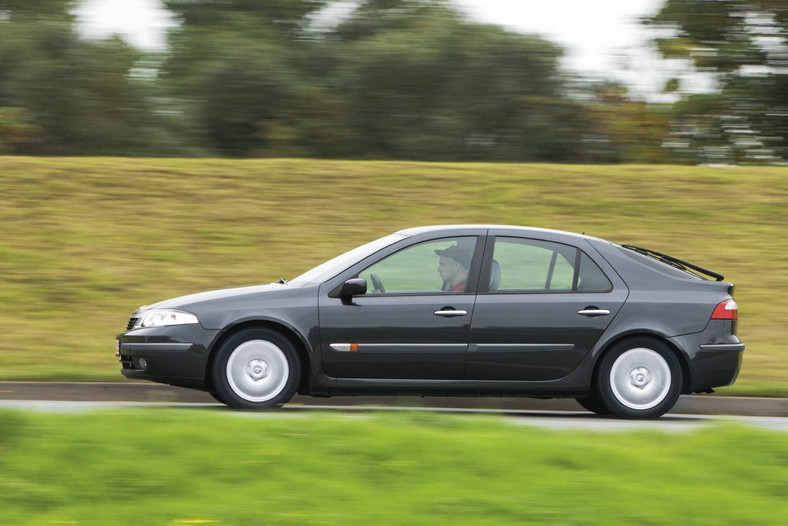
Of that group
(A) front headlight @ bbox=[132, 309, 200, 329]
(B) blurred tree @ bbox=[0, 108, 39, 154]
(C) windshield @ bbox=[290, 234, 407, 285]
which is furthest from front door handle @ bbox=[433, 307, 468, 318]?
(B) blurred tree @ bbox=[0, 108, 39, 154]

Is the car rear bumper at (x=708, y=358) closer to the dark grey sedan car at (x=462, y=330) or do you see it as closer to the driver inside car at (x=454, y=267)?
the dark grey sedan car at (x=462, y=330)

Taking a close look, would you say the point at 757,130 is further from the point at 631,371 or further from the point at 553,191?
the point at 631,371

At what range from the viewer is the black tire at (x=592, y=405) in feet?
30.1

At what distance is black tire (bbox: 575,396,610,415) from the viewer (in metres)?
9.18

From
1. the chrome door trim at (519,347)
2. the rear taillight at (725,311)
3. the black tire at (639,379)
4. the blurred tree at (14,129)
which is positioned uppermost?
the blurred tree at (14,129)

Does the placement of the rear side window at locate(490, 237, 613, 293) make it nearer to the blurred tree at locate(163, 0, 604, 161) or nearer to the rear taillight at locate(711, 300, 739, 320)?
the rear taillight at locate(711, 300, 739, 320)

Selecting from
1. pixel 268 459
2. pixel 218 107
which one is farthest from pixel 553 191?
pixel 268 459

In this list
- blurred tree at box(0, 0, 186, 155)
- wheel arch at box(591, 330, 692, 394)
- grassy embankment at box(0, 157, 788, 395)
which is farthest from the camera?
blurred tree at box(0, 0, 186, 155)

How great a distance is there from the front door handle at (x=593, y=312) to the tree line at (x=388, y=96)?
1669cm

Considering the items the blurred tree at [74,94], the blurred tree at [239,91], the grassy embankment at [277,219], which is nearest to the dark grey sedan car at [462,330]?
the grassy embankment at [277,219]

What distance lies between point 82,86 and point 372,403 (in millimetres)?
17800

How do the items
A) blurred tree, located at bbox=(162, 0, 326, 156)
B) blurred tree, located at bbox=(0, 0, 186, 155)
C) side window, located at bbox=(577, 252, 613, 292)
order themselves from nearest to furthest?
side window, located at bbox=(577, 252, 613, 292)
blurred tree, located at bbox=(0, 0, 186, 155)
blurred tree, located at bbox=(162, 0, 326, 156)

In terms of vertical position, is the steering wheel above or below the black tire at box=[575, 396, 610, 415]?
above

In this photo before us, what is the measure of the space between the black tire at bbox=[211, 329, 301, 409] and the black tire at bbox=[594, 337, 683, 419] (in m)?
2.35
